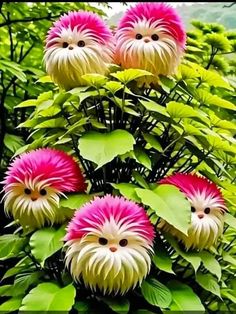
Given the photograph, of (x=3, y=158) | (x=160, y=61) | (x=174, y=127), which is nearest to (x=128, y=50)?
(x=160, y=61)

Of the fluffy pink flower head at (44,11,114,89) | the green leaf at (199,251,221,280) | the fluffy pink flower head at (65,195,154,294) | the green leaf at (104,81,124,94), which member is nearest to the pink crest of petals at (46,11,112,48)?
the fluffy pink flower head at (44,11,114,89)

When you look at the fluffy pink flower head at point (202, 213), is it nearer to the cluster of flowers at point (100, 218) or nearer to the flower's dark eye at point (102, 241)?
the cluster of flowers at point (100, 218)

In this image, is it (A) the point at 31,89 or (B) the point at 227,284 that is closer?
(B) the point at 227,284

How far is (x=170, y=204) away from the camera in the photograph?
0.80m

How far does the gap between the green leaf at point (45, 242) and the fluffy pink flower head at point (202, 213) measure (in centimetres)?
17

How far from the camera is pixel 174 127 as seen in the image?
90 centimetres

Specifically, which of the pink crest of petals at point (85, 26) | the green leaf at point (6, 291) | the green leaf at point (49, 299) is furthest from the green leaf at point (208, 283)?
the pink crest of petals at point (85, 26)

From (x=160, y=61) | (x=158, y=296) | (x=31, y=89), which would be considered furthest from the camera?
(x=31, y=89)

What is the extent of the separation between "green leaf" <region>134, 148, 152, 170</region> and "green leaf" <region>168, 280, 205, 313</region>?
0.68 feet

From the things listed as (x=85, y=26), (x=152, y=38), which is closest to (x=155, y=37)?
(x=152, y=38)

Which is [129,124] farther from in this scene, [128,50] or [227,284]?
[227,284]

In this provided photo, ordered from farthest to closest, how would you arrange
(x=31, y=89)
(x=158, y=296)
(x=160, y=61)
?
(x=31, y=89), (x=160, y=61), (x=158, y=296)

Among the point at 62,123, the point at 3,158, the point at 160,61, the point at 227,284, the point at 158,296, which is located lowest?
the point at 3,158

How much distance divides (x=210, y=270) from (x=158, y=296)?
0.10m
